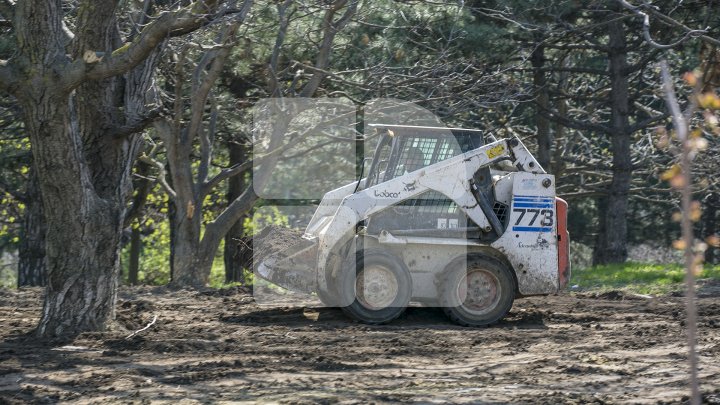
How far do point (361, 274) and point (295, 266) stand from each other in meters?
0.76

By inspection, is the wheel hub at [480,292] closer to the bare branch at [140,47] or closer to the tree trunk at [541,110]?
the bare branch at [140,47]

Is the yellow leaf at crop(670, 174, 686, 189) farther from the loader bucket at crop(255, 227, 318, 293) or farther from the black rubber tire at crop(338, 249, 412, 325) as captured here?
the loader bucket at crop(255, 227, 318, 293)

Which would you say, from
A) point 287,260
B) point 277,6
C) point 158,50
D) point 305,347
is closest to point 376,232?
point 287,260

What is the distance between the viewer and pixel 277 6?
52.4ft

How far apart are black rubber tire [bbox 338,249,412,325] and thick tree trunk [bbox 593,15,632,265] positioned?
10.2m

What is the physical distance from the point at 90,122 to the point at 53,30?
1079 millimetres

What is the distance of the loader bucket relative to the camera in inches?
448

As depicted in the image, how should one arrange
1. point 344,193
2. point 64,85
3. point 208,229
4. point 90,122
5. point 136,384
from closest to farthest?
point 136,384 < point 64,85 < point 90,122 < point 344,193 < point 208,229

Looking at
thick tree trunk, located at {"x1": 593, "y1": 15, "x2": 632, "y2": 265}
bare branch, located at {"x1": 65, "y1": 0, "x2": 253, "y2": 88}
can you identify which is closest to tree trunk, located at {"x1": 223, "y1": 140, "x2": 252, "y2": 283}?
thick tree trunk, located at {"x1": 593, "y1": 15, "x2": 632, "y2": 265}

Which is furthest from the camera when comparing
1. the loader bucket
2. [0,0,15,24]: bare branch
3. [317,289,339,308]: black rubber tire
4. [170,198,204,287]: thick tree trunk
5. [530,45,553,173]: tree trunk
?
[530,45,553,173]: tree trunk

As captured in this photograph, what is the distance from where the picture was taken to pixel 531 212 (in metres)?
11.6

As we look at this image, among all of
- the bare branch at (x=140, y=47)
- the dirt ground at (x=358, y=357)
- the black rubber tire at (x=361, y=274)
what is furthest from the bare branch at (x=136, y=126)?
the black rubber tire at (x=361, y=274)

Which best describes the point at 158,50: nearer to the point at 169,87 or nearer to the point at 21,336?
the point at 21,336

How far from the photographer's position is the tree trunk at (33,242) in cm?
1964
